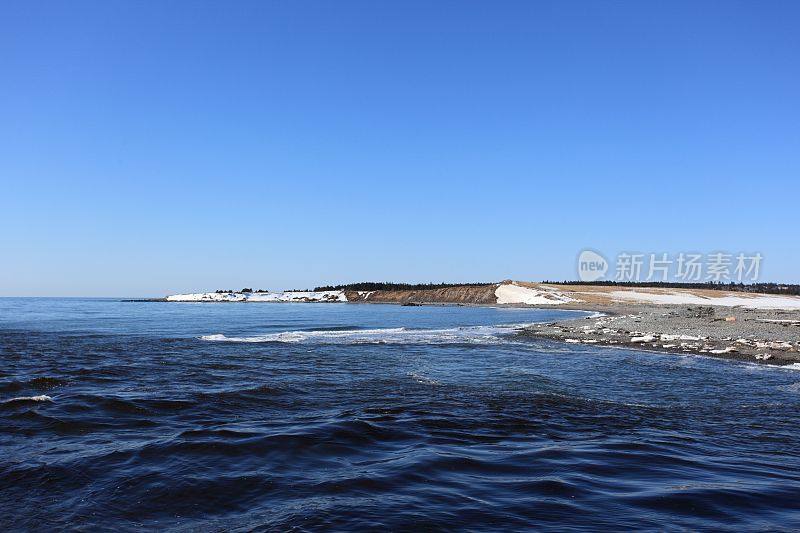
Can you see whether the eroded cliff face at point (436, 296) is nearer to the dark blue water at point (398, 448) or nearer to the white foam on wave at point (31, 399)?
the dark blue water at point (398, 448)

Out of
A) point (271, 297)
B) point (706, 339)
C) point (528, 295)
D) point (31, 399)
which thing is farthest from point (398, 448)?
point (271, 297)

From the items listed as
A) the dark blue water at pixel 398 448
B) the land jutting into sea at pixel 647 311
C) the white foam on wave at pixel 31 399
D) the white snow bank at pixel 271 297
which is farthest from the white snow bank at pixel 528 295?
the white foam on wave at pixel 31 399

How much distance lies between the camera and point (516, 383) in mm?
14992

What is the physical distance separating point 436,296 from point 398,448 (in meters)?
122

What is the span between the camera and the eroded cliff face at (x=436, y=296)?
118875mm

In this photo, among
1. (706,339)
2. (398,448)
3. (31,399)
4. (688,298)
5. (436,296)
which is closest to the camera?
(398,448)

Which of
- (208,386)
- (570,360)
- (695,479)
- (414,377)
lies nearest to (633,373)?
(570,360)

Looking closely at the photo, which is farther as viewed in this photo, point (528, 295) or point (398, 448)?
point (528, 295)

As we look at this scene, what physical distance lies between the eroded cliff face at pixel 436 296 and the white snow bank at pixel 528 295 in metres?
2.23

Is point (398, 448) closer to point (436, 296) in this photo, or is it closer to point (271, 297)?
point (436, 296)

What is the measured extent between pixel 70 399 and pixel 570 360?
16701 mm

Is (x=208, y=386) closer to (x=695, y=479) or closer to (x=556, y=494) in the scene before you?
(x=556, y=494)

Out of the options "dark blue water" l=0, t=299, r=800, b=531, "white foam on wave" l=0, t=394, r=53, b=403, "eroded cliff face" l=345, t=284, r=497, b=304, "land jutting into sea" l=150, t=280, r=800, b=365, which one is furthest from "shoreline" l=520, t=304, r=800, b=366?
"eroded cliff face" l=345, t=284, r=497, b=304

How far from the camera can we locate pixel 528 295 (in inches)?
4112
